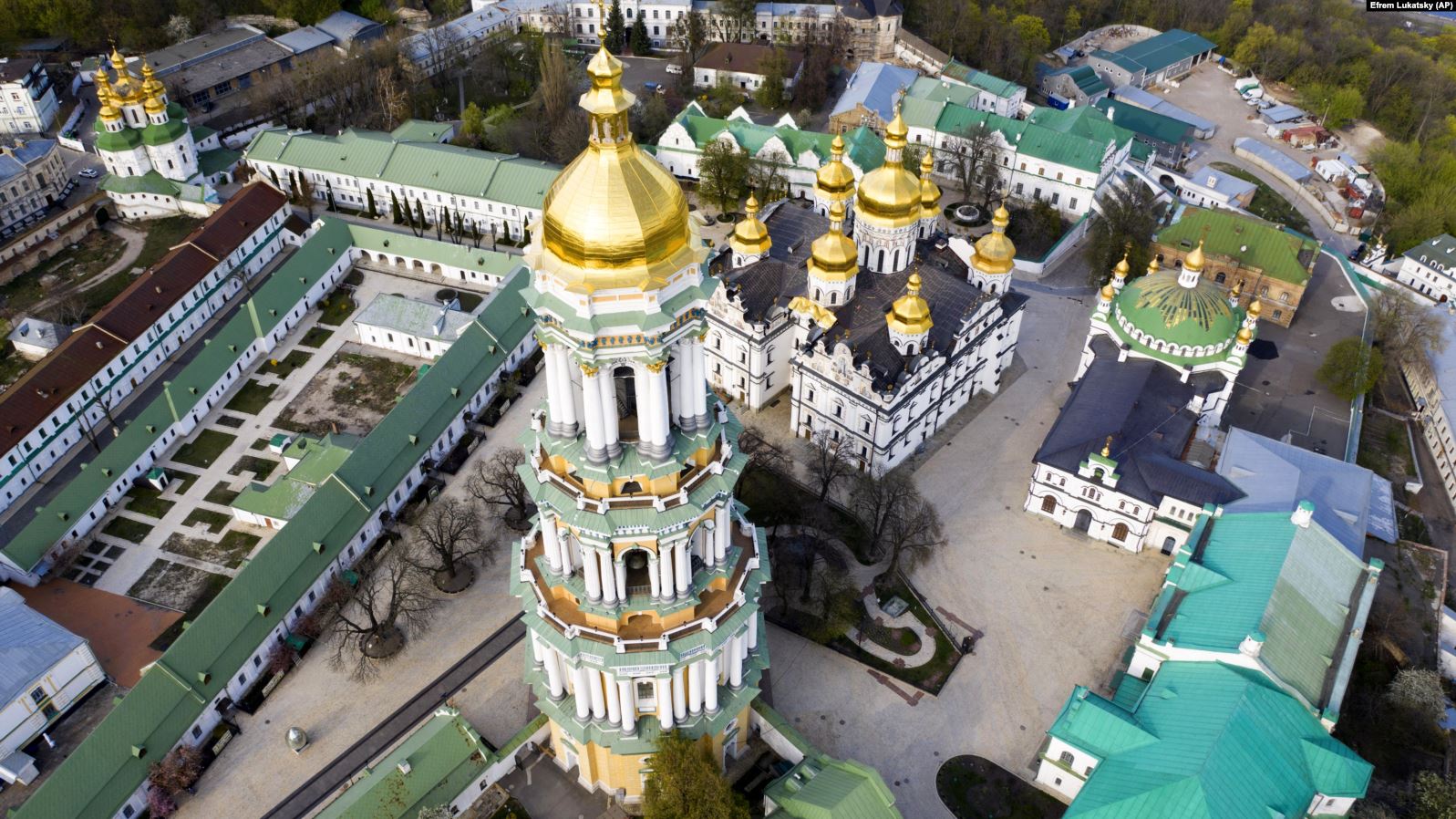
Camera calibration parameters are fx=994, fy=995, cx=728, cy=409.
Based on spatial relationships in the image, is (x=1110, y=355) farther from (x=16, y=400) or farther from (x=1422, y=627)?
(x=16, y=400)

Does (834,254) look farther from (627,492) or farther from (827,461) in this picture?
(627,492)

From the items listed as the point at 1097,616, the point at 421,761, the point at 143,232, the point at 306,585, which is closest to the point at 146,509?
the point at 306,585

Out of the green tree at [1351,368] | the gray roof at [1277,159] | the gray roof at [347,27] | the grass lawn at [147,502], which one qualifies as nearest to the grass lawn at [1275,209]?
the gray roof at [1277,159]

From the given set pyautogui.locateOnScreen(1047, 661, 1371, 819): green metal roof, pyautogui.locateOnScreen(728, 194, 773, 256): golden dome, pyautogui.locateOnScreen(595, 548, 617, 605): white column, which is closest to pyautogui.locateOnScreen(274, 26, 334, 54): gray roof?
pyautogui.locateOnScreen(728, 194, 773, 256): golden dome

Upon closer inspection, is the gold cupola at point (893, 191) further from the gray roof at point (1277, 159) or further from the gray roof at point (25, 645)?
the gray roof at point (1277, 159)

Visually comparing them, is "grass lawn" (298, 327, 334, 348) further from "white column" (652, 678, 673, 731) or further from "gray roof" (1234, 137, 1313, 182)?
"gray roof" (1234, 137, 1313, 182)

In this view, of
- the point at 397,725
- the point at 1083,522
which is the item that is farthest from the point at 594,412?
the point at 1083,522
